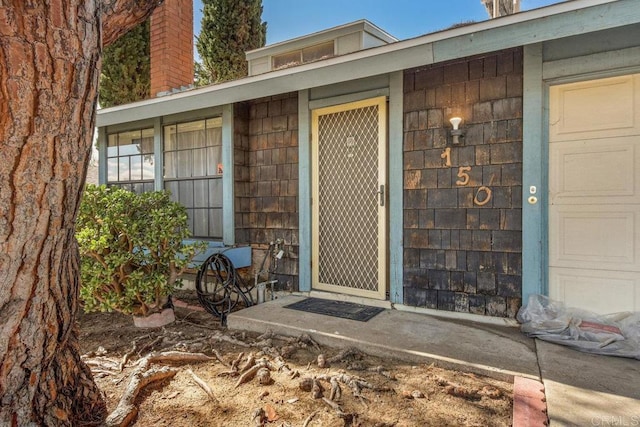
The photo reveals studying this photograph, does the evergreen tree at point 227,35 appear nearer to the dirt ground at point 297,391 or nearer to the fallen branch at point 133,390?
the dirt ground at point 297,391

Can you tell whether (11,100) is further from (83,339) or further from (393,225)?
(393,225)

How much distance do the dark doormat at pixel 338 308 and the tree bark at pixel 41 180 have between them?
2.24m

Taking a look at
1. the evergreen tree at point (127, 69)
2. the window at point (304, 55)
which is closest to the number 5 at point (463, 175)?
the window at point (304, 55)

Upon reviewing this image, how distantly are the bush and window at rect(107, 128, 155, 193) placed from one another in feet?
5.82

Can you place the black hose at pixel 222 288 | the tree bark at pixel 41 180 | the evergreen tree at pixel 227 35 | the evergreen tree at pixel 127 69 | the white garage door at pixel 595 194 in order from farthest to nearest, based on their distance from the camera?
the evergreen tree at pixel 227 35 < the evergreen tree at pixel 127 69 < the black hose at pixel 222 288 < the white garage door at pixel 595 194 < the tree bark at pixel 41 180

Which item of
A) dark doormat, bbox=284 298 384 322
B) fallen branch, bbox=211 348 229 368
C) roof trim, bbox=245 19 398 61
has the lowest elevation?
fallen branch, bbox=211 348 229 368

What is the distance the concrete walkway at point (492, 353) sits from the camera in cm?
184

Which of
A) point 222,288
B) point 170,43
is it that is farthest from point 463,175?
point 170,43

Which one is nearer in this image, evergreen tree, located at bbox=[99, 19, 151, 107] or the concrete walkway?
the concrete walkway

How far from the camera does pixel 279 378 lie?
2.27 m

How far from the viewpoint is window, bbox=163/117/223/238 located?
4.68m

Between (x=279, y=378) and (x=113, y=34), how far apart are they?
2140 mm

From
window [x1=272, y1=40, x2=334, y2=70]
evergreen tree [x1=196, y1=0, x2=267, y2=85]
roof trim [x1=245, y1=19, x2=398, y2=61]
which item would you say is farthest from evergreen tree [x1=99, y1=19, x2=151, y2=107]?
window [x1=272, y1=40, x2=334, y2=70]

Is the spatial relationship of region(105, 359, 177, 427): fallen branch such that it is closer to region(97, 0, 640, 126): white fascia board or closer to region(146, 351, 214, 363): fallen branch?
region(146, 351, 214, 363): fallen branch
